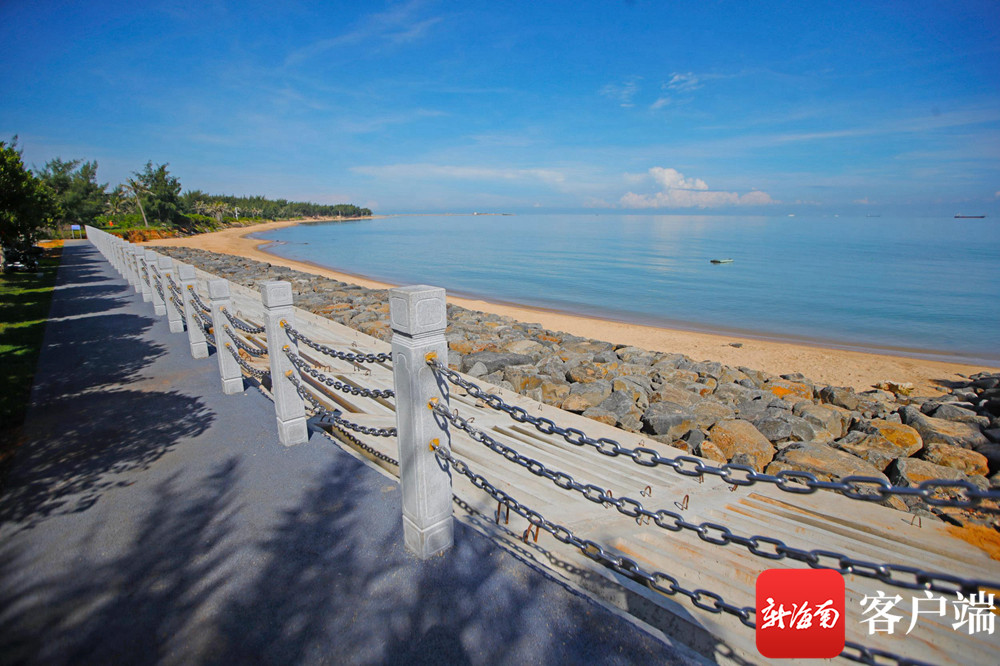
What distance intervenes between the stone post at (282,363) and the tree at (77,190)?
53.7m

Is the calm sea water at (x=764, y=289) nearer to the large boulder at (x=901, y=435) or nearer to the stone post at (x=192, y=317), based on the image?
the large boulder at (x=901, y=435)

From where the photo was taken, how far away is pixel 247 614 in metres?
2.44

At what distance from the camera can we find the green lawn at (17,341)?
479 cm

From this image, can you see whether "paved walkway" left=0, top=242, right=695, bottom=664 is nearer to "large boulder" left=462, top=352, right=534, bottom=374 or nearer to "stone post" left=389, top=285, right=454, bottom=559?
"stone post" left=389, top=285, right=454, bottom=559

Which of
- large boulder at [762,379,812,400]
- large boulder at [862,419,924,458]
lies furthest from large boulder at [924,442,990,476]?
large boulder at [762,379,812,400]

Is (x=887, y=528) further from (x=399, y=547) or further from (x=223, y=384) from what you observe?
(x=223, y=384)

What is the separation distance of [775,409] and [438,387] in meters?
6.96

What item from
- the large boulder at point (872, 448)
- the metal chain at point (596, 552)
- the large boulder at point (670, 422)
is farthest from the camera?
the large boulder at point (670, 422)

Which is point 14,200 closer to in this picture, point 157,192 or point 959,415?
point 959,415

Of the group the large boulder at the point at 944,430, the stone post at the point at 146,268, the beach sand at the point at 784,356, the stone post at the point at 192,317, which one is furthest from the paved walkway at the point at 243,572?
the beach sand at the point at 784,356

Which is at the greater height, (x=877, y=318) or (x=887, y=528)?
(x=887, y=528)

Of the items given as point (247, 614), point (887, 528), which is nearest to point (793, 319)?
point (887, 528)

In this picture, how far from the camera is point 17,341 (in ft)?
26.6

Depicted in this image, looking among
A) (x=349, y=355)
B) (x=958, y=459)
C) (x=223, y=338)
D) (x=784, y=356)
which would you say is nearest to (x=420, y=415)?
(x=349, y=355)
